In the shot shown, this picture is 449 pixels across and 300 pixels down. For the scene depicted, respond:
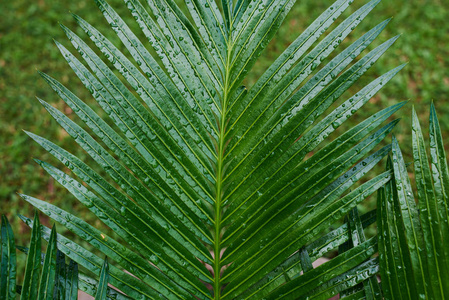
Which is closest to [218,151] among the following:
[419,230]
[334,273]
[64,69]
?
[334,273]

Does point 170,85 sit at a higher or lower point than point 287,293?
higher

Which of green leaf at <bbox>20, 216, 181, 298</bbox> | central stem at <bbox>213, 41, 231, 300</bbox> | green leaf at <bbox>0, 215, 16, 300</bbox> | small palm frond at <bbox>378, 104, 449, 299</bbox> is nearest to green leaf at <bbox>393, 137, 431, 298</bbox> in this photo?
small palm frond at <bbox>378, 104, 449, 299</bbox>

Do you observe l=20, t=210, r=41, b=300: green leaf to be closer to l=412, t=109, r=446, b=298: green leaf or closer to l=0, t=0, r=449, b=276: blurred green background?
l=412, t=109, r=446, b=298: green leaf

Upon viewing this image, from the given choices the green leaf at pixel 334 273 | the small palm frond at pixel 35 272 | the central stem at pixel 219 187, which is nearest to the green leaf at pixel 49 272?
the small palm frond at pixel 35 272

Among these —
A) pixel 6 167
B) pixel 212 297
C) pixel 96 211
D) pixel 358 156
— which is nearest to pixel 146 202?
pixel 96 211

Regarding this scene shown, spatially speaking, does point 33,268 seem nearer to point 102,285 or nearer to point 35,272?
point 35,272

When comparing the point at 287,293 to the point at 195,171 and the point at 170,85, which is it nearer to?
the point at 195,171

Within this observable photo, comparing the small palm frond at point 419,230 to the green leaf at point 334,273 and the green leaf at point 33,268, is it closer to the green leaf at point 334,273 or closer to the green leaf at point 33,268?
the green leaf at point 334,273
